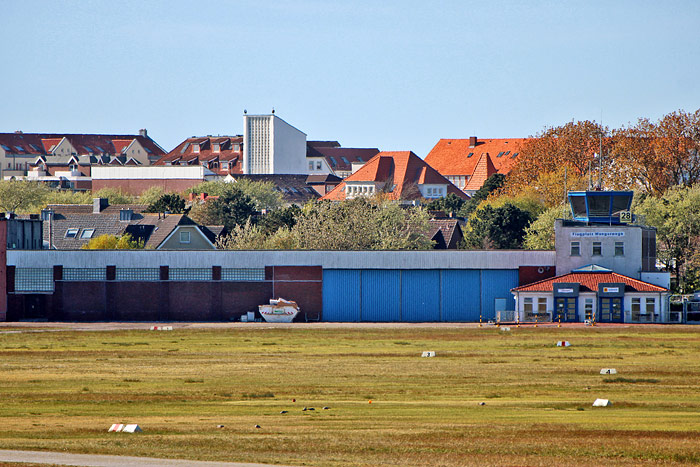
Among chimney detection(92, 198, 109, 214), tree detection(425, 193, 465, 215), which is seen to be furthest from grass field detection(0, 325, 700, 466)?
tree detection(425, 193, 465, 215)

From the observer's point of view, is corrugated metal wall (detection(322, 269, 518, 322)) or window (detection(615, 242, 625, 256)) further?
window (detection(615, 242, 625, 256))

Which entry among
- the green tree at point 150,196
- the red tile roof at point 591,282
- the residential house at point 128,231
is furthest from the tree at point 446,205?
the red tile roof at point 591,282

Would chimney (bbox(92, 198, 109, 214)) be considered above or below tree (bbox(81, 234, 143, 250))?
above

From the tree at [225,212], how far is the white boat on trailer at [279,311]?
211 ft

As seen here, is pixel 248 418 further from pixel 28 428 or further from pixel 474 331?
pixel 474 331

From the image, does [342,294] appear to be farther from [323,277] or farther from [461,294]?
[461,294]

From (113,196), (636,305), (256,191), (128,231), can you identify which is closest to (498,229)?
(128,231)

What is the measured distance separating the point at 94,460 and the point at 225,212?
413ft

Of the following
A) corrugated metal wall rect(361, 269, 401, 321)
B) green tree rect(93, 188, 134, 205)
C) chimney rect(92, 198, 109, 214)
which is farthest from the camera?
green tree rect(93, 188, 134, 205)

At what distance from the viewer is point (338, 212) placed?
114125mm

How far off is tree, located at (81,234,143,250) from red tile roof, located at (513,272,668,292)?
42.7 metres

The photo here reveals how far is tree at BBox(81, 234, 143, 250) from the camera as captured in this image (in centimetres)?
10906

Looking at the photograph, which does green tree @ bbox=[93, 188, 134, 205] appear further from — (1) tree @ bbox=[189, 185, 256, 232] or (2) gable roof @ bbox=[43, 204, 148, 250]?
(2) gable roof @ bbox=[43, 204, 148, 250]

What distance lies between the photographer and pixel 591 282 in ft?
275
